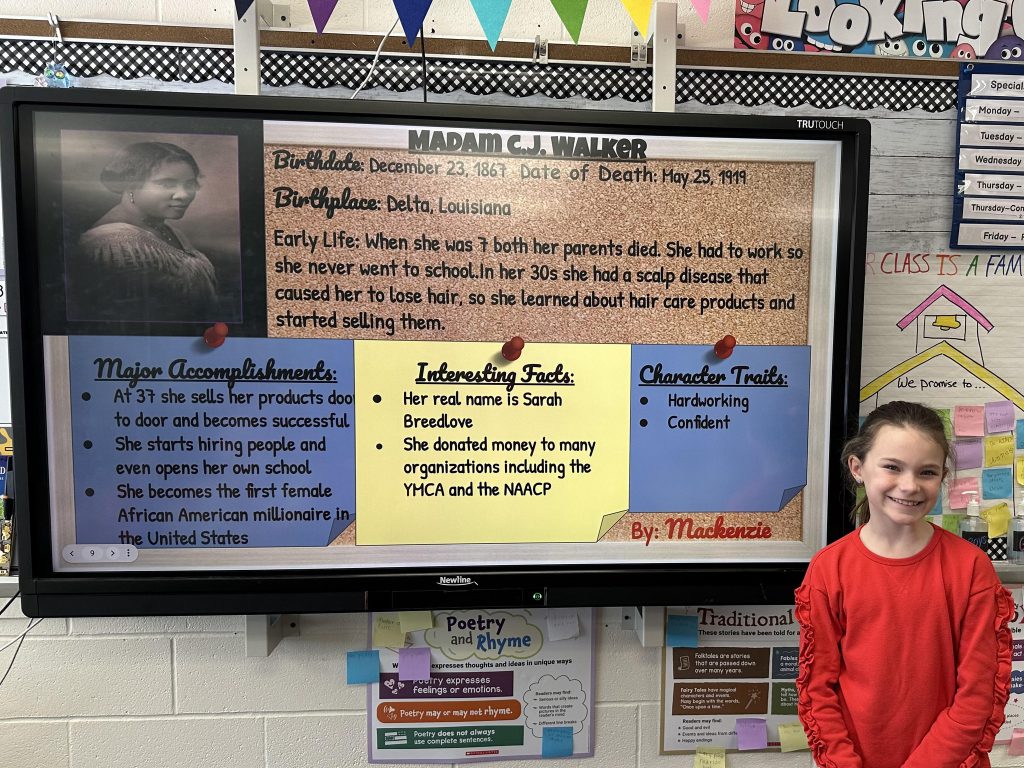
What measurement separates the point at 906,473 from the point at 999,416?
568 mm

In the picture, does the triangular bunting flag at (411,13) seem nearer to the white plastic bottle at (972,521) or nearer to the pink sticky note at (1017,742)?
the white plastic bottle at (972,521)

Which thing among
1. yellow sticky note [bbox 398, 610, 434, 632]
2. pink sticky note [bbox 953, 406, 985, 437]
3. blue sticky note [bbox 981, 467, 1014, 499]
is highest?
pink sticky note [bbox 953, 406, 985, 437]

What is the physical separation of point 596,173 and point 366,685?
1.14m

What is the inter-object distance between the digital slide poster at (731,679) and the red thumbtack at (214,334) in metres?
1.05

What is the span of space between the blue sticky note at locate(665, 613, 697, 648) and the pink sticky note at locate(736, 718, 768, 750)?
228 mm

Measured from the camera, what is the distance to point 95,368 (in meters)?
1.04

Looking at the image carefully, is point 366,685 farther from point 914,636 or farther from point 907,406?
point 907,406

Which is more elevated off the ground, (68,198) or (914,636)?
(68,198)

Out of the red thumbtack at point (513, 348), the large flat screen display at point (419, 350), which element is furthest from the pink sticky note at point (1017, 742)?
the red thumbtack at point (513, 348)

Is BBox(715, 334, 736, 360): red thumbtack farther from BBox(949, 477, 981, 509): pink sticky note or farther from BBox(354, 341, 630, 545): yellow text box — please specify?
BBox(949, 477, 981, 509): pink sticky note

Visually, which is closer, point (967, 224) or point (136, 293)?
point (136, 293)

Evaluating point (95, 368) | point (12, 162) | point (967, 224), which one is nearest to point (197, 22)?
point (12, 162)

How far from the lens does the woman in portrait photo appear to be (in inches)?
40.2

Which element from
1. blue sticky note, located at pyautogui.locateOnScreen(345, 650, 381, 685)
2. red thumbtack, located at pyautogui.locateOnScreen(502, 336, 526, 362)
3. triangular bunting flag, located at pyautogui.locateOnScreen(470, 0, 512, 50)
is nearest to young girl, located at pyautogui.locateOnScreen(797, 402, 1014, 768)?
red thumbtack, located at pyautogui.locateOnScreen(502, 336, 526, 362)
